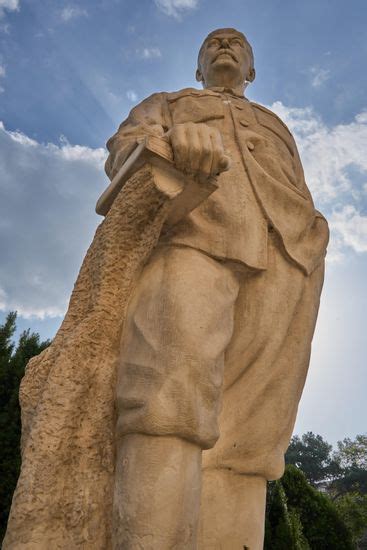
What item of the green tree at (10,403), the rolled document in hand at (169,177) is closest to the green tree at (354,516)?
the green tree at (10,403)

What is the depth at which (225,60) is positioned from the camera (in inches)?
129

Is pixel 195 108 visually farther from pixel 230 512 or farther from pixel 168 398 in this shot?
pixel 230 512

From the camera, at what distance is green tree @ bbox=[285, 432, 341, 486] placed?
120ft

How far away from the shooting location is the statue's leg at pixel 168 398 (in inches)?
63.9

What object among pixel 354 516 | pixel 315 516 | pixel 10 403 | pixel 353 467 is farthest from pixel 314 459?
pixel 10 403

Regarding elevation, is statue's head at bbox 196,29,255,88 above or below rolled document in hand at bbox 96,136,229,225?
above

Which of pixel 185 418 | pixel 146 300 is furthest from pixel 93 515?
pixel 146 300

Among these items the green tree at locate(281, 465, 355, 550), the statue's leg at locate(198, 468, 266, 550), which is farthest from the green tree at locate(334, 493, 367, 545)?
the statue's leg at locate(198, 468, 266, 550)

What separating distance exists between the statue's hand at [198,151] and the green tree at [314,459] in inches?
1479

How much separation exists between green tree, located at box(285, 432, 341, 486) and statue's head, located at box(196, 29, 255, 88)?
36.6 m

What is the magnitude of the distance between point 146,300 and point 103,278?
0.21 m

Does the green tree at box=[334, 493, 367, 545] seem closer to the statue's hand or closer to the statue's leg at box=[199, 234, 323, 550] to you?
the statue's leg at box=[199, 234, 323, 550]

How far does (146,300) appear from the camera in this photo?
203cm

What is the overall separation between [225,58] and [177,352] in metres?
2.23
